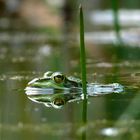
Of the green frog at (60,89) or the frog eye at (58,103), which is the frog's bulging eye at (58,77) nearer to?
the green frog at (60,89)

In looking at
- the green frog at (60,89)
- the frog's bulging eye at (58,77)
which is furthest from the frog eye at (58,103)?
the frog's bulging eye at (58,77)

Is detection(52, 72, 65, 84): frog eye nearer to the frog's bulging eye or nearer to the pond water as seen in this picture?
the frog's bulging eye

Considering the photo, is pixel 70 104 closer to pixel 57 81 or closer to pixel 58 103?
pixel 58 103

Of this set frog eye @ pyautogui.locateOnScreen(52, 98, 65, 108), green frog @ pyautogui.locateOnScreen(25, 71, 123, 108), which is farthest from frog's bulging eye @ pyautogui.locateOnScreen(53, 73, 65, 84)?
frog eye @ pyautogui.locateOnScreen(52, 98, 65, 108)

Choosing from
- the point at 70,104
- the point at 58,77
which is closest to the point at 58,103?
the point at 70,104

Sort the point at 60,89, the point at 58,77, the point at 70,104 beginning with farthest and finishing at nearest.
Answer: the point at 60,89 → the point at 58,77 → the point at 70,104

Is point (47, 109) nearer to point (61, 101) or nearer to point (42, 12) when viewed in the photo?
point (61, 101)
